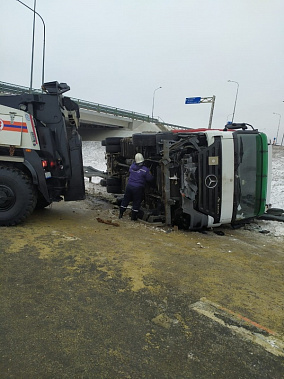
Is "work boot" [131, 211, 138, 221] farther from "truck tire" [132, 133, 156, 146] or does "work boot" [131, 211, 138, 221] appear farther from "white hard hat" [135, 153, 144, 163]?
"truck tire" [132, 133, 156, 146]

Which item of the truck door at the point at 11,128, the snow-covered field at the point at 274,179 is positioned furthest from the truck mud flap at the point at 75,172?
the snow-covered field at the point at 274,179

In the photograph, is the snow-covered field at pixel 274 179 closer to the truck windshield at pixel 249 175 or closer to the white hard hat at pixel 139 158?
the truck windshield at pixel 249 175

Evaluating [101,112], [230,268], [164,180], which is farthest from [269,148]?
[101,112]

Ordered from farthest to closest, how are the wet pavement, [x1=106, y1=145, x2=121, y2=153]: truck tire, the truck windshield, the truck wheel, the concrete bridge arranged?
1. the concrete bridge
2. [x1=106, y1=145, x2=121, y2=153]: truck tire
3. the truck windshield
4. the truck wheel
5. the wet pavement

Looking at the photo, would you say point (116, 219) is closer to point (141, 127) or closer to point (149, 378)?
point (149, 378)

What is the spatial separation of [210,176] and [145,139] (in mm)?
1689

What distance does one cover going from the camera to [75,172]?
19.9 feet

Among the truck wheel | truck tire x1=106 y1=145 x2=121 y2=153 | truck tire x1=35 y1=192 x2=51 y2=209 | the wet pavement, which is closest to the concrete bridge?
truck tire x1=106 y1=145 x2=121 y2=153

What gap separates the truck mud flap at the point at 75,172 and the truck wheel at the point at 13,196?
0.92 metres

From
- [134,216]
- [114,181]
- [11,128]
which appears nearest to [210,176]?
[134,216]

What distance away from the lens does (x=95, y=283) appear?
3.25 metres

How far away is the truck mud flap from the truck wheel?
0.92 metres

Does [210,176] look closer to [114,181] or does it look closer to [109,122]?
[114,181]

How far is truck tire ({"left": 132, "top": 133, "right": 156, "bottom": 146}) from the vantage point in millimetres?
6553
